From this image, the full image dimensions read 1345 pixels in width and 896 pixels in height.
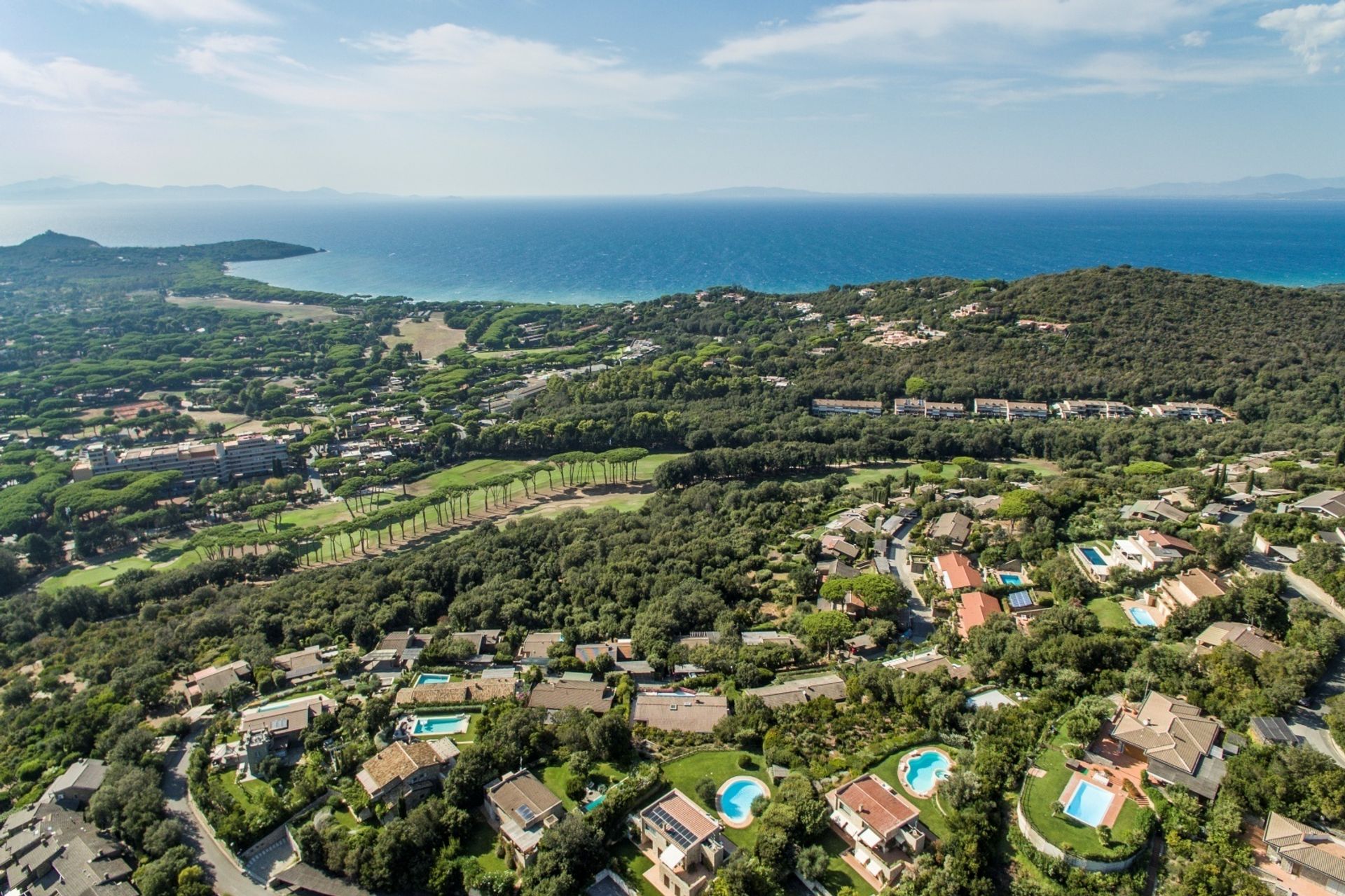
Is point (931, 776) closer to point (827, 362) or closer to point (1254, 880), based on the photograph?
point (1254, 880)

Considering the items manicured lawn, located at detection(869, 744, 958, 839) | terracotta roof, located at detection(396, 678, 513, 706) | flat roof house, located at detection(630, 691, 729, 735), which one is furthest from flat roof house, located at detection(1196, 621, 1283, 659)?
terracotta roof, located at detection(396, 678, 513, 706)

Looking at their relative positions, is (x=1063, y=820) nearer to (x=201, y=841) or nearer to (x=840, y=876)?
(x=840, y=876)

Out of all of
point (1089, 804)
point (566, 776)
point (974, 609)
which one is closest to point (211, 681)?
point (566, 776)

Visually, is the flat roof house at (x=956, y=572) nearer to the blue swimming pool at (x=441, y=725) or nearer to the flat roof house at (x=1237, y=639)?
the flat roof house at (x=1237, y=639)

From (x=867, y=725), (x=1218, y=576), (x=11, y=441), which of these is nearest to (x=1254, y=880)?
(x=867, y=725)

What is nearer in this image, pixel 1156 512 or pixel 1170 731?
pixel 1170 731

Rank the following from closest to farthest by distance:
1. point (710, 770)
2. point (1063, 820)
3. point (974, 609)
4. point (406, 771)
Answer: point (1063, 820), point (406, 771), point (710, 770), point (974, 609)
